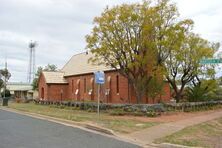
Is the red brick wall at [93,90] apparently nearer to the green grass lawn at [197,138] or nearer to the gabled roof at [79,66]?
the gabled roof at [79,66]

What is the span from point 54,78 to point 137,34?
32513 mm

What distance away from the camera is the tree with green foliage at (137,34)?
1297 inches

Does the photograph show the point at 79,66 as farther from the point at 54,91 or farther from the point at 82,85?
the point at 54,91

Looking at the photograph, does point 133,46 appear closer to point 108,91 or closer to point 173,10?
point 173,10

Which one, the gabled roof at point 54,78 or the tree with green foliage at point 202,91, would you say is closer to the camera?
the tree with green foliage at point 202,91

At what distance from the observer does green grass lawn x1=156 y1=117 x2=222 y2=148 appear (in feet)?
48.2

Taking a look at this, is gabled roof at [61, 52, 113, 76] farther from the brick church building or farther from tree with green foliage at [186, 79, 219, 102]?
tree with green foliage at [186, 79, 219, 102]

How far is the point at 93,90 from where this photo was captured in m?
54.9

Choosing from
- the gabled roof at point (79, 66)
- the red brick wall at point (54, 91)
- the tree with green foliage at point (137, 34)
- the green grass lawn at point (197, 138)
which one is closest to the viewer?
the green grass lawn at point (197, 138)

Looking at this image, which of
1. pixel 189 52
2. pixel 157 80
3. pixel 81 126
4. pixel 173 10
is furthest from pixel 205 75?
pixel 81 126

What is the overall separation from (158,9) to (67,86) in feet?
109

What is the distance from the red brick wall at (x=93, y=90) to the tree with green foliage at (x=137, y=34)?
283 inches

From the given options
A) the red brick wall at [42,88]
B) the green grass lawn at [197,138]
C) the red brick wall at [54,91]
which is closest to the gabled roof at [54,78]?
the red brick wall at [54,91]

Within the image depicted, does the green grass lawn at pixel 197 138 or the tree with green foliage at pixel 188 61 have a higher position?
the tree with green foliage at pixel 188 61
